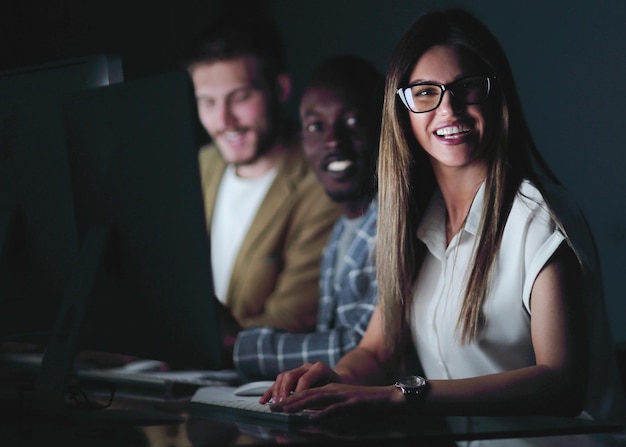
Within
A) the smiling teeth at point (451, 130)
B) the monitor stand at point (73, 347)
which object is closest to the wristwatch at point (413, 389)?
the monitor stand at point (73, 347)

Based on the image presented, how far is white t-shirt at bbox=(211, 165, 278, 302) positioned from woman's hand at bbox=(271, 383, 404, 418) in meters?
1.59

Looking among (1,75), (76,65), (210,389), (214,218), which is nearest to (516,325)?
(210,389)

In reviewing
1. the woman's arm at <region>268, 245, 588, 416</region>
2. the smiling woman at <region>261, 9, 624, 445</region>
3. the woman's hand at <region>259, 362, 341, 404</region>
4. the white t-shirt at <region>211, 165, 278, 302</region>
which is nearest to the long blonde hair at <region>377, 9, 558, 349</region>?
the smiling woman at <region>261, 9, 624, 445</region>

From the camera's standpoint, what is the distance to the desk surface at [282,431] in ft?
3.43

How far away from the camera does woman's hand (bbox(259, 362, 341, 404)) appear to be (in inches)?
51.0

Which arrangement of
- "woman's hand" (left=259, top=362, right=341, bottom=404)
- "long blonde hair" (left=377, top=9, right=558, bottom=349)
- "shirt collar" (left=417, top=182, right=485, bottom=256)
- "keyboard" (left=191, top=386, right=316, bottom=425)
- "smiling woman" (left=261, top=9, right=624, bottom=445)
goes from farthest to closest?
1. "shirt collar" (left=417, top=182, right=485, bottom=256)
2. "long blonde hair" (left=377, top=9, right=558, bottom=349)
3. "smiling woman" (left=261, top=9, right=624, bottom=445)
4. "woman's hand" (left=259, top=362, right=341, bottom=404)
5. "keyboard" (left=191, top=386, right=316, bottom=425)

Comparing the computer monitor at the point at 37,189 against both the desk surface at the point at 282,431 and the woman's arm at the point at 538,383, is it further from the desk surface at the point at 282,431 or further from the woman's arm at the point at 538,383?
the woman's arm at the point at 538,383

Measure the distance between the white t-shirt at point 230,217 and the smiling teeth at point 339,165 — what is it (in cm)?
Answer: 31

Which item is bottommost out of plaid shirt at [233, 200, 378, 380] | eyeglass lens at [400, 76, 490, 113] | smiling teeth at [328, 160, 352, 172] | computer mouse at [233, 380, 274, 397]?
plaid shirt at [233, 200, 378, 380]

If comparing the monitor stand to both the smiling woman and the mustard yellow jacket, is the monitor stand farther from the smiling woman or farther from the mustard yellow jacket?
the mustard yellow jacket

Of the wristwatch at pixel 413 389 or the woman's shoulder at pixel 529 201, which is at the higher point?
the woman's shoulder at pixel 529 201

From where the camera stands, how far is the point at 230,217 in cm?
279

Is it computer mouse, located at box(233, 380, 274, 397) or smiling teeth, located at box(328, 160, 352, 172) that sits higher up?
smiling teeth, located at box(328, 160, 352, 172)

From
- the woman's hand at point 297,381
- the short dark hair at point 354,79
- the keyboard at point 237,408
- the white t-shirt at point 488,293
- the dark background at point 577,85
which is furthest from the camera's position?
the short dark hair at point 354,79
